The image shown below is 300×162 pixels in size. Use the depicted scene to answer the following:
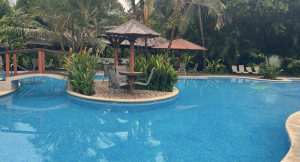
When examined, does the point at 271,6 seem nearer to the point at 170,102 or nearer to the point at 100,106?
the point at 170,102

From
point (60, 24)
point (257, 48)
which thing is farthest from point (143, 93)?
point (257, 48)

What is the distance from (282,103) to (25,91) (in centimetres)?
1068

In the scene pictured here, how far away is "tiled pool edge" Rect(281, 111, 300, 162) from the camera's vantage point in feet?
10.5

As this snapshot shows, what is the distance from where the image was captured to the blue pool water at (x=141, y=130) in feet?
12.4

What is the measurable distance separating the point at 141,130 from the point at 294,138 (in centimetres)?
311

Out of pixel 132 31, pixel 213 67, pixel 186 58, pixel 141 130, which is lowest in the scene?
pixel 141 130

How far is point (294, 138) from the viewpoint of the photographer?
404cm

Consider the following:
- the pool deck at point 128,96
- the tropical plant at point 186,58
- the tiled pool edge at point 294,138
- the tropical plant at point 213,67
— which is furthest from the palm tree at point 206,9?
the tiled pool edge at point 294,138

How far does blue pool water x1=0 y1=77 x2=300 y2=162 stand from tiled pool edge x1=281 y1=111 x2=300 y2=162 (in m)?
0.27

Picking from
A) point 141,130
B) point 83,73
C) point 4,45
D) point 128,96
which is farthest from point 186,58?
point 141,130

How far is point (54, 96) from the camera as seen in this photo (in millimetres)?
8453

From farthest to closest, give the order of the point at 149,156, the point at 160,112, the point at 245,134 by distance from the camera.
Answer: the point at 160,112, the point at 245,134, the point at 149,156

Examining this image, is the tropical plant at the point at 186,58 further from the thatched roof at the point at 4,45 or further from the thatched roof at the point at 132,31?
the thatched roof at the point at 4,45

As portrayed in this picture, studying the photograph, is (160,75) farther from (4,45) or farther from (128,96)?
(4,45)
